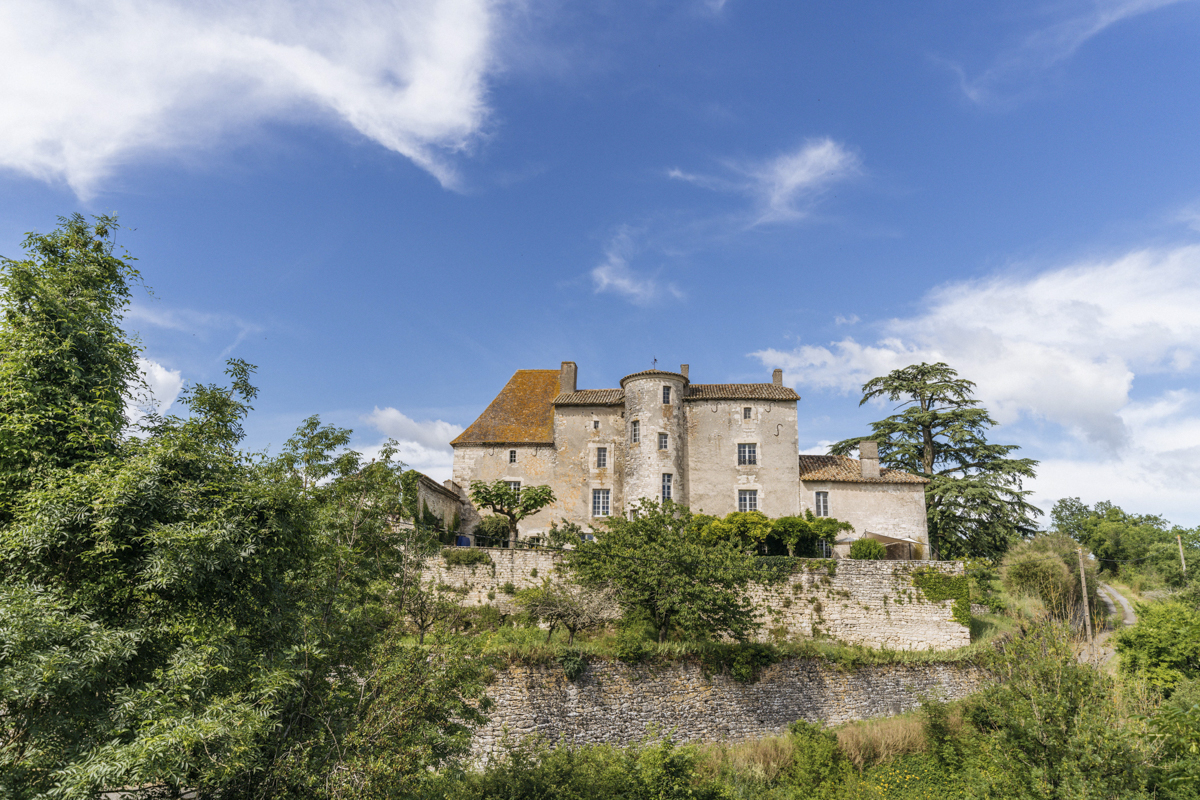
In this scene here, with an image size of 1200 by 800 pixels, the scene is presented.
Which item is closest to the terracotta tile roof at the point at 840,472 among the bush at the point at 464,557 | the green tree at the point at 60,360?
the bush at the point at 464,557

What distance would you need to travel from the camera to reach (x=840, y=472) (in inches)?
1232

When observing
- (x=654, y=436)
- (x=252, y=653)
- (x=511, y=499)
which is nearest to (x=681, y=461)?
(x=654, y=436)

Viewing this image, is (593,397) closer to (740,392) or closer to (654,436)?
(654,436)

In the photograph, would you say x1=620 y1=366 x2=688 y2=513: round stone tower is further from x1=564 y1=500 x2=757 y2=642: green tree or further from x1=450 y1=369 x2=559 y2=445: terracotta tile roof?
x1=564 y1=500 x2=757 y2=642: green tree

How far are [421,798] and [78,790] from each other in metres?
5.34

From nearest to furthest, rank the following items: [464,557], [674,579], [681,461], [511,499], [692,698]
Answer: [692,698] → [674,579] → [464,557] → [511,499] → [681,461]

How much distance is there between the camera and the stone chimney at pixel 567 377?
116 ft

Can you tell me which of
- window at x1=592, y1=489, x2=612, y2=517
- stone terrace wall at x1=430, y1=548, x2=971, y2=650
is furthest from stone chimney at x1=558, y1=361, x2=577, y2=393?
stone terrace wall at x1=430, y1=548, x2=971, y2=650

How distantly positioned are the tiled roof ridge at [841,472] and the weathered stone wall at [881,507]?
23cm

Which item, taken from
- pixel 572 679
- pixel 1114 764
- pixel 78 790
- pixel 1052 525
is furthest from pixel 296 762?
pixel 1052 525

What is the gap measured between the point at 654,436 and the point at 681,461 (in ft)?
5.96

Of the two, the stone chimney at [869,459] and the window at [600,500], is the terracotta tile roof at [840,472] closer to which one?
the stone chimney at [869,459]

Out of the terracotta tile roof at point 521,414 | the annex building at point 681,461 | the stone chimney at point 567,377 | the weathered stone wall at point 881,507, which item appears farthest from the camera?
the stone chimney at point 567,377

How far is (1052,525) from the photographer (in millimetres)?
65188
